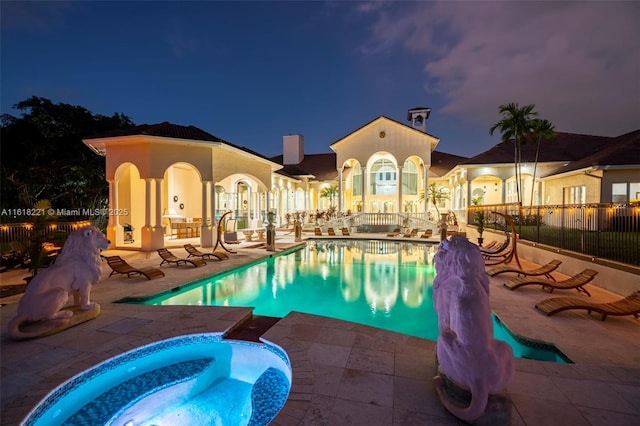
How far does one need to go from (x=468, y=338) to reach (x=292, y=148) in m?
36.6

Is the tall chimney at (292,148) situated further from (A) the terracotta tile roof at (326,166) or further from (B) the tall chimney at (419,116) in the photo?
(B) the tall chimney at (419,116)

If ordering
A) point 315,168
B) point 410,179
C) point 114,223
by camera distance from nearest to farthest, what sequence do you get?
1. point 114,223
2. point 410,179
3. point 315,168

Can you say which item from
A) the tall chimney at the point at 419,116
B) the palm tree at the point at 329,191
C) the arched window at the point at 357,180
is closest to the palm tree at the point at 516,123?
the arched window at the point at 357,180

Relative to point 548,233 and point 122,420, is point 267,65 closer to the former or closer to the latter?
point 548,233

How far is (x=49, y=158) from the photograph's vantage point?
20859mm

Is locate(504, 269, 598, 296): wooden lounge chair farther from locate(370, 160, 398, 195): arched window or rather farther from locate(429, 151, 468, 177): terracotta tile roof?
locate(429, 151, 468, 177): terracotta tile roof

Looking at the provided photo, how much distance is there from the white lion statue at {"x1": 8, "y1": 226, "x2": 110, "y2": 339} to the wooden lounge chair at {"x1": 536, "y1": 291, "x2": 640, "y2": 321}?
9149 mm

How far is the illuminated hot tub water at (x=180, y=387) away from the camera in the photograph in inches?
151

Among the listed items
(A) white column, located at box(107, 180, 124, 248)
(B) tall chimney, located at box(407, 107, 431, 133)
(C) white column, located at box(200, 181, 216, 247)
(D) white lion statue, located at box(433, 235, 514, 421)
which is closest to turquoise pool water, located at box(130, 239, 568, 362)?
(D) white lion statue, located at box(433, 235, 514, 421)

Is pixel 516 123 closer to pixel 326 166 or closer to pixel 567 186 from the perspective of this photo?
pixel 567 186

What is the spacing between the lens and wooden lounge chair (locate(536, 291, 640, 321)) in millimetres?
5738

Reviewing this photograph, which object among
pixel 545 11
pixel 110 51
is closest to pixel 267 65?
pixel 110 51

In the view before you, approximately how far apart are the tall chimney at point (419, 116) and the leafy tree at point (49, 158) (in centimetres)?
3285

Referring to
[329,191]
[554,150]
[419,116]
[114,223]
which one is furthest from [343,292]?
[419,116]
